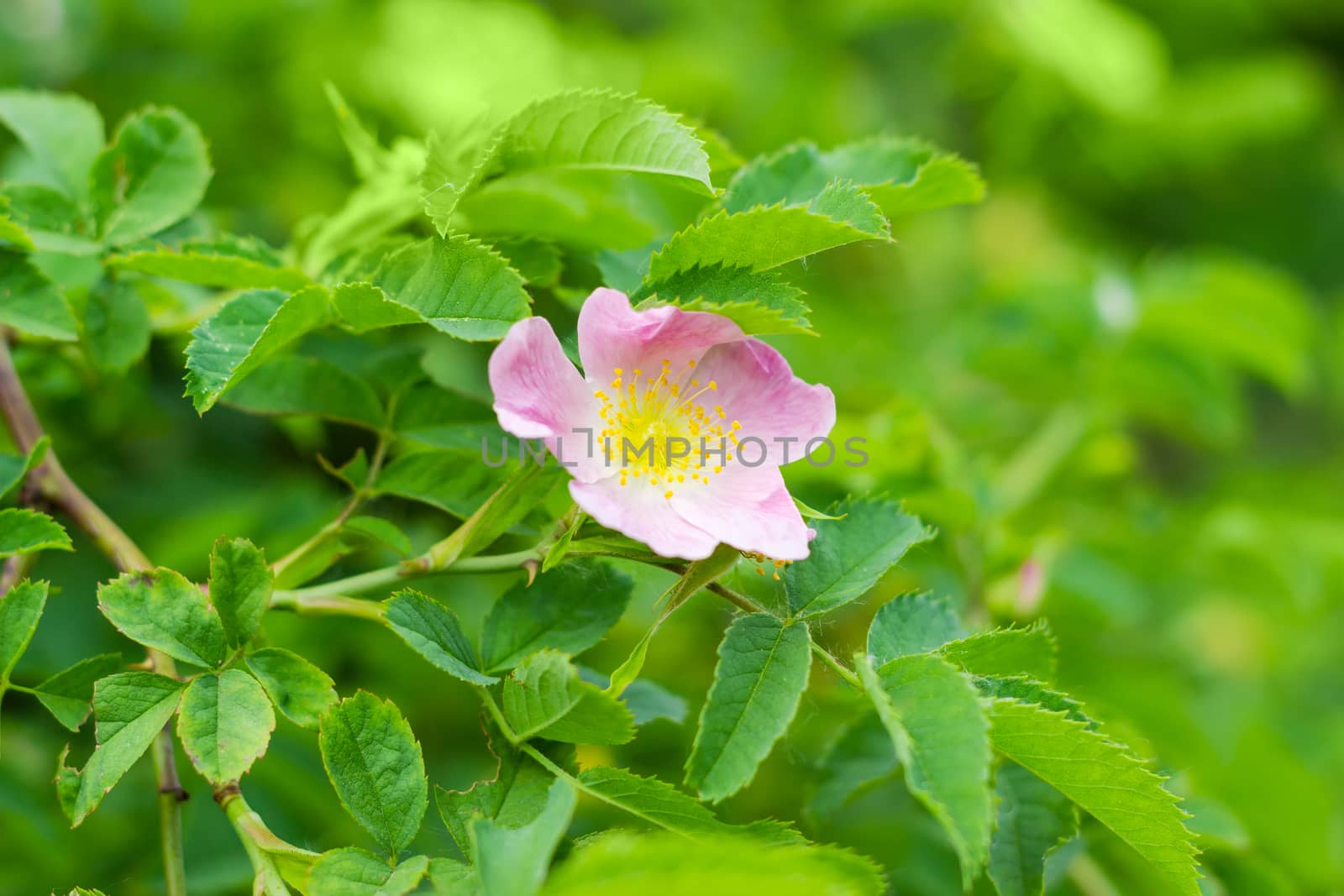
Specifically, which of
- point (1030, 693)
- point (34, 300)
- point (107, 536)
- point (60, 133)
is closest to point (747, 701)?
point (1030, 693)

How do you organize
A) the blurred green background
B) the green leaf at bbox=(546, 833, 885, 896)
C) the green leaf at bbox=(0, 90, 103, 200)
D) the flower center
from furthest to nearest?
the blurred green background
the green leaf at bbox=(0, 90, 103, 200)
the flower center
the green leaf at bbox=(546, 833, 885, 896)

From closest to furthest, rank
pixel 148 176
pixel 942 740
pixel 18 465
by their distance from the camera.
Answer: pixel 942 740, pixel 18 465, pixel 148 176

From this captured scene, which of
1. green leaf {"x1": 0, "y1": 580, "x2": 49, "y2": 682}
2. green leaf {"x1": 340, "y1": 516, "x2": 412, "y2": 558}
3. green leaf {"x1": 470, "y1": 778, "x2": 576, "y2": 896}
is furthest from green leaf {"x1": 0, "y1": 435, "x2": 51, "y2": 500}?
green leaf {"x1": 470, "y1": 778, "x2": 576, "y2": 896}

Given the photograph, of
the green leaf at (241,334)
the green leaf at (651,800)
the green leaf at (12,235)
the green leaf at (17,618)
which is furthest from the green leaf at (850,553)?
the green leaf at (12,235)

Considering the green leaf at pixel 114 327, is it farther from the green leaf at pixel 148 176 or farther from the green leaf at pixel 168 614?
the green leaf at pixel 168 614

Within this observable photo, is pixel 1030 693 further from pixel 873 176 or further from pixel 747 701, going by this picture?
pixel 873 176

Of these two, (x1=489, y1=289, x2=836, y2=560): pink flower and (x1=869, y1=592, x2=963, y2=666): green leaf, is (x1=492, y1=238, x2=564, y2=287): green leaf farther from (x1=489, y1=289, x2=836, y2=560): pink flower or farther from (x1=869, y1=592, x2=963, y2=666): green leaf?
(x1=869, y1=592, x2=963, y2=666): green leaf
